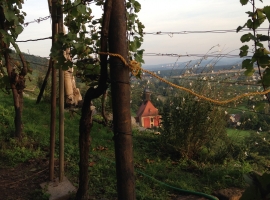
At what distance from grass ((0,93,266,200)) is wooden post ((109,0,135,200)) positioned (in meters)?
1.60

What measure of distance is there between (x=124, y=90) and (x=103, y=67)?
349 millimetres

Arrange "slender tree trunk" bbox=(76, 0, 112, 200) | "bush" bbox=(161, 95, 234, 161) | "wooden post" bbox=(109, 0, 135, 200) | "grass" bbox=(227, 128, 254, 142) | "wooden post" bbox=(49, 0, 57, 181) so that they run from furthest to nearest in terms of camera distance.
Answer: "grass" bbox=(227, 128, 254, 142) < "bush" bbox=(161, 95, 234, 161) < "wooden post" bbox=(49, 0, 57, 181) < "slender tree trunk" bbox=(76, 0, 112, 200) < "wooden post" bbox=(109, 0, 135, 200)

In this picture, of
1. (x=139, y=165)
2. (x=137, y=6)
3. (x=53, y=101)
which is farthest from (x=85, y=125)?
(x=139, y=165)

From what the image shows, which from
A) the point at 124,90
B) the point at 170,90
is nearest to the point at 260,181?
the point at 124,90

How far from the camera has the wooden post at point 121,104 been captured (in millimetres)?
1947

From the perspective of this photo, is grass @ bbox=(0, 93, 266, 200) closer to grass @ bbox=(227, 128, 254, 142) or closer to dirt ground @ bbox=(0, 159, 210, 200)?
grass @ bbox=(227, 128, 254, 142)

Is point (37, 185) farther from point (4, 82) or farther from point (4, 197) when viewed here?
point (4, 82)

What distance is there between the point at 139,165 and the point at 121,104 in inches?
116

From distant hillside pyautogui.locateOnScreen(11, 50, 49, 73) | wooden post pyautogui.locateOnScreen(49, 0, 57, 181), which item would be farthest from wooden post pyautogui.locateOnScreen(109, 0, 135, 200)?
distant hillside pyautogui.locateOnScreen(11, 50, 49, 73)

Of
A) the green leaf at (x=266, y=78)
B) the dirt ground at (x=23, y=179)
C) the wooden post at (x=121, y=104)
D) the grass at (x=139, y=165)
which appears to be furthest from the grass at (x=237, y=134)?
the green leaf at (x=266, y=78)

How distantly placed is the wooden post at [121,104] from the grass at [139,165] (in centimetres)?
160

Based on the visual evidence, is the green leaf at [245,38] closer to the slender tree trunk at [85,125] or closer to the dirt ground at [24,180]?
the slender tree trunk at [85,125]

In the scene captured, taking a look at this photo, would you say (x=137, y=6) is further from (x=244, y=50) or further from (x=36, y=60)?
(x=36, y=60)

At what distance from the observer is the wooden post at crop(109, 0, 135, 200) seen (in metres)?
1.95
